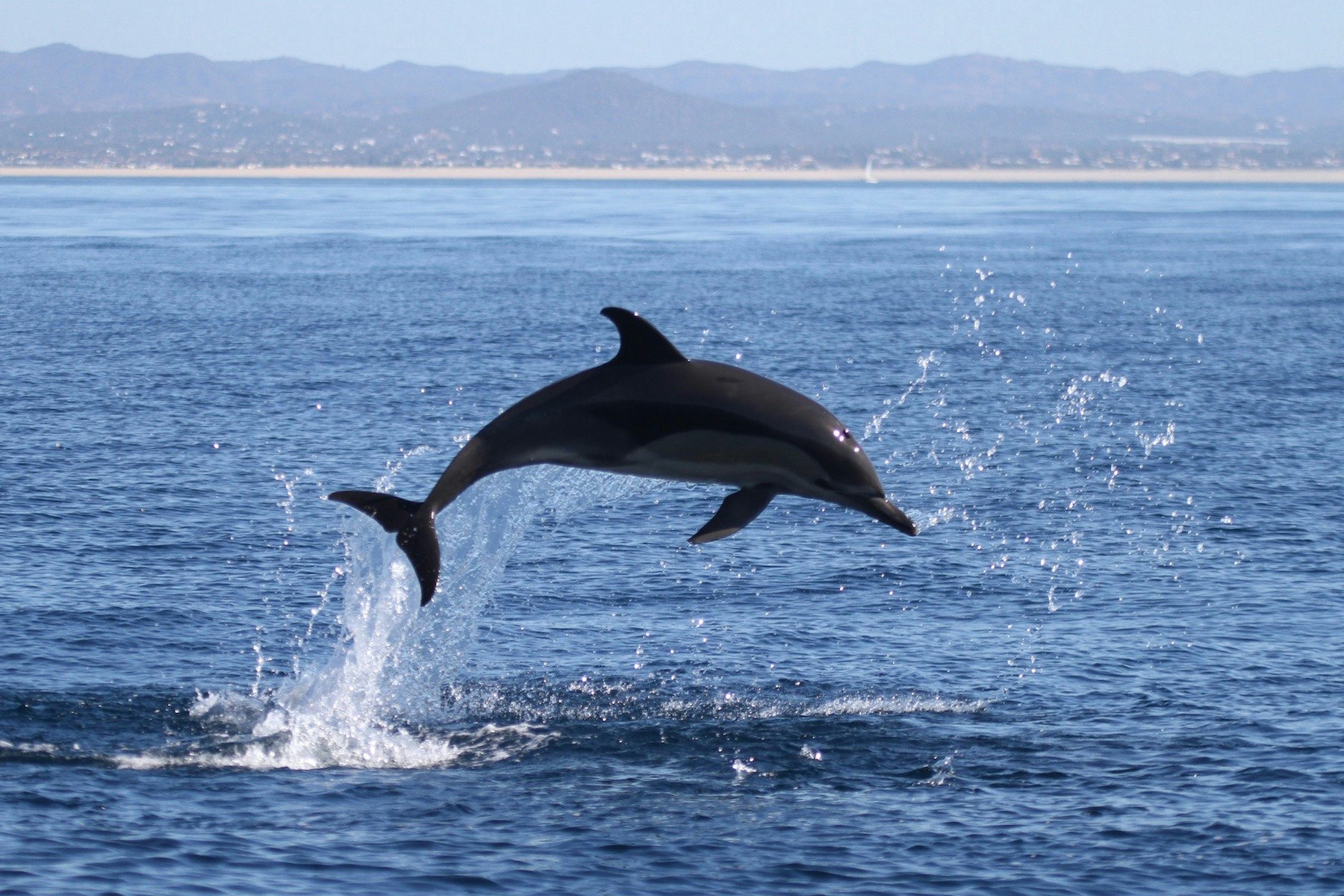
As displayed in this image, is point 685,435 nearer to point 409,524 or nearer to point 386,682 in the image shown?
point 409,524

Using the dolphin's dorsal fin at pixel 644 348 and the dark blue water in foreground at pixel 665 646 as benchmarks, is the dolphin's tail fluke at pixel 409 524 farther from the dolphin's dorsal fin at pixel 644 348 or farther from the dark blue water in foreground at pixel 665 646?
the dark blue water in foreground at pixel 665 646

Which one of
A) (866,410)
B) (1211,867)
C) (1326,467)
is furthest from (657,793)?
(866,410)

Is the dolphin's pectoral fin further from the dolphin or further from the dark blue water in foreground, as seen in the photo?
the dark blue water in foreground

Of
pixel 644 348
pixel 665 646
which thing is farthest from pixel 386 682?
pixel 644 348

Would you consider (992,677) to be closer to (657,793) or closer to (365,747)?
(657,793)

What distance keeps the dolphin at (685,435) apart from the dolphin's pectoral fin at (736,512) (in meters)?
0.02

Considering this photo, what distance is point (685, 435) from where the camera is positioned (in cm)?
1855

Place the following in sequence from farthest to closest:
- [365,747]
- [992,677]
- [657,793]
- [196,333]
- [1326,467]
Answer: [196,333], [1326,467], [992,677], [365,747], [657,793]

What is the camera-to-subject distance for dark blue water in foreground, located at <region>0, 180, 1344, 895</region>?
22.6 metres

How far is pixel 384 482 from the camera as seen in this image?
43.1 m

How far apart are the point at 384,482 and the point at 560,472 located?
20.0ft

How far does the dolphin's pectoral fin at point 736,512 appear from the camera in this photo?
18.4 m

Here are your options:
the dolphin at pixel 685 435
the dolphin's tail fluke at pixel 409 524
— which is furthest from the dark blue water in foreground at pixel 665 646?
the dolphin at pixel 685 435

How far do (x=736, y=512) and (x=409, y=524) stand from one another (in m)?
3.63
